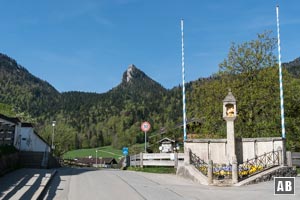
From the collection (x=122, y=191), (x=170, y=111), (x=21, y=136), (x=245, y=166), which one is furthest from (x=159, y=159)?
(x=170, y=111)

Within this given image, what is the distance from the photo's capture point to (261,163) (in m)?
21.8

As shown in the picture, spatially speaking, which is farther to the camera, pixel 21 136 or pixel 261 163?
pixel 21 136

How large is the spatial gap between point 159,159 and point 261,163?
7608mm

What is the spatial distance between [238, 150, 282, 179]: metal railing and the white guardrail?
5018 mm

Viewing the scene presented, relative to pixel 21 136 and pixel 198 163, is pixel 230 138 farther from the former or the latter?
pixel 21 136

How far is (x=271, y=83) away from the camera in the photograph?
3331 cm

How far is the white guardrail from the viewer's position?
25.5 meters

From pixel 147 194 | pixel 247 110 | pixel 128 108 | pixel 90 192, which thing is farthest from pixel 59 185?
pixel 128 108

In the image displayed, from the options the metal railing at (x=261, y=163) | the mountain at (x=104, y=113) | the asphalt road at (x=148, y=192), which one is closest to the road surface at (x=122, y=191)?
the asphalt road at (x=148, y=192)

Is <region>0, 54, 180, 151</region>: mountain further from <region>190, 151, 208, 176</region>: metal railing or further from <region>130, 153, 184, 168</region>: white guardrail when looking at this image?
<region>190, 151, 208, 176</region>: metal railing

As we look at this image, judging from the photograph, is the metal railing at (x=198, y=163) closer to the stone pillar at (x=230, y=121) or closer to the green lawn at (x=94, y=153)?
the stone pillar at (x=230, y=121)

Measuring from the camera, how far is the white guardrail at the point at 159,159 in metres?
25.5

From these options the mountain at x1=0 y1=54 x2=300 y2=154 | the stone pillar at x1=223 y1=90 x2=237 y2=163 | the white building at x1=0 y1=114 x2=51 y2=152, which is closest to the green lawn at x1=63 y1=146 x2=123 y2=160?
the mountain at x1=0 y1=54 x2=300 y2=154

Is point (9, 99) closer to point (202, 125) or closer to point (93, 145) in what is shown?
point (93, 145)
